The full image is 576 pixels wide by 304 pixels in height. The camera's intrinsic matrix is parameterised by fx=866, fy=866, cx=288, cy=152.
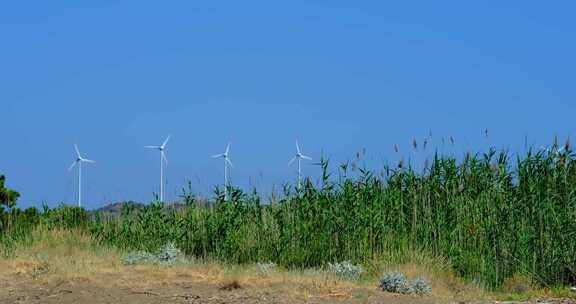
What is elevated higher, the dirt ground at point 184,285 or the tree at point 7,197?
the tree at point 7,197

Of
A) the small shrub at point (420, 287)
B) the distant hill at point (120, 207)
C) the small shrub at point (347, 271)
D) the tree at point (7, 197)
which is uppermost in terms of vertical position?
the tree at point (7, 197)

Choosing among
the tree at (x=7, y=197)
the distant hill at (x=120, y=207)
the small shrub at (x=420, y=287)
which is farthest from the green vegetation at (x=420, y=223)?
the tree at (x=7, y=197)

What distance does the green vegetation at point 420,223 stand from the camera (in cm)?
1348

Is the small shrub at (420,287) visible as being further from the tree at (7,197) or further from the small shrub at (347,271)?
the tree at (7,197)

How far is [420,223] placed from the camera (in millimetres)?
14484

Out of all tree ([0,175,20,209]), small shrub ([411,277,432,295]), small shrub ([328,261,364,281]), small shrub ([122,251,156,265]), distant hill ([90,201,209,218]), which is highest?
tree ([0,175,20,209])

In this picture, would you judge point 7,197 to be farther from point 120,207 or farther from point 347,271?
point 347,271

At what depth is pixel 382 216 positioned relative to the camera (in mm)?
14297

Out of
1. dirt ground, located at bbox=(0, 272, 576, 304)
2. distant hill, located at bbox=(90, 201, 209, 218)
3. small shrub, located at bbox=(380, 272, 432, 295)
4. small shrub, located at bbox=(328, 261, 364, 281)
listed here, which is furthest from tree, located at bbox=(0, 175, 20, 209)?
small shrub, located at bbox=(380, 272, 432, 295)

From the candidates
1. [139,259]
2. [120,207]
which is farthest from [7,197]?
[139,259]

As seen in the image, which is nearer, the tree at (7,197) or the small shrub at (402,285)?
the small shrub at (402,285)

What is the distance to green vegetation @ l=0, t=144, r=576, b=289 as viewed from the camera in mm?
13484

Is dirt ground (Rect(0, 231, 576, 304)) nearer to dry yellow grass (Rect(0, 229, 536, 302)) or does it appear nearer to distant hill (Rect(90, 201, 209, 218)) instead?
dry yellow grass (Rect(0, 229, 536, 302))

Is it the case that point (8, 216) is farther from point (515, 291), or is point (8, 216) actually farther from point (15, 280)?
point (515, 291)
